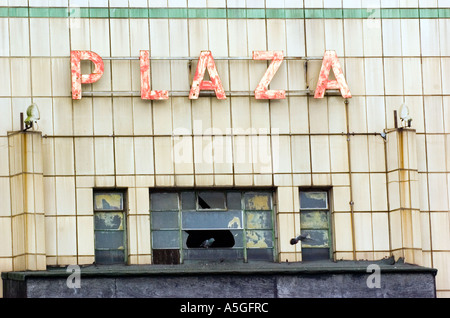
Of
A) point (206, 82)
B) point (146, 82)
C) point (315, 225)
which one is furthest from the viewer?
point (315, 225)

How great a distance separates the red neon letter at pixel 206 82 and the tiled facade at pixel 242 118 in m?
0.28

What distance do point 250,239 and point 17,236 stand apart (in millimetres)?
5903

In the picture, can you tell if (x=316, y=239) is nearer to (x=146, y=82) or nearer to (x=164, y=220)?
(x=164, y=220)

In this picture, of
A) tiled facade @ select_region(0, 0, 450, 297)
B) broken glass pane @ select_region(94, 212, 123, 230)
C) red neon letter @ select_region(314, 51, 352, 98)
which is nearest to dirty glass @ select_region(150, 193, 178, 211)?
tiled facade @ select_region(0, 0, 450, 297)

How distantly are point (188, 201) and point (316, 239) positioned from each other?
3.39 meters

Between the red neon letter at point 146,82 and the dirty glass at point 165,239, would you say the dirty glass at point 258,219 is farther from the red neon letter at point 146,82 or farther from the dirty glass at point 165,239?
the red neon letter at point 146,82

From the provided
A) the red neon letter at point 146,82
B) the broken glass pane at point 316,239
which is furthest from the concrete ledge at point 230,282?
the red neon letter at point 146,82

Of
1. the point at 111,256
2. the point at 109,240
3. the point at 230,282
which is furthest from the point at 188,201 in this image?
the point at 230,282

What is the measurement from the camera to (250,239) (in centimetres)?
3688

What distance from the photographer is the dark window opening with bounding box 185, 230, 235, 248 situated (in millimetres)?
36656

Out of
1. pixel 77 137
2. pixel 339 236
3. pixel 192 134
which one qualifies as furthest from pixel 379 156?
pixel 77 137

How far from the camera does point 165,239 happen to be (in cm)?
3653

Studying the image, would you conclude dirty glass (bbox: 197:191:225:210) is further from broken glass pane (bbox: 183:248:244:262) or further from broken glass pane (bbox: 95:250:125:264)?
broken glass pane (bbox: 95:250:125:264)
